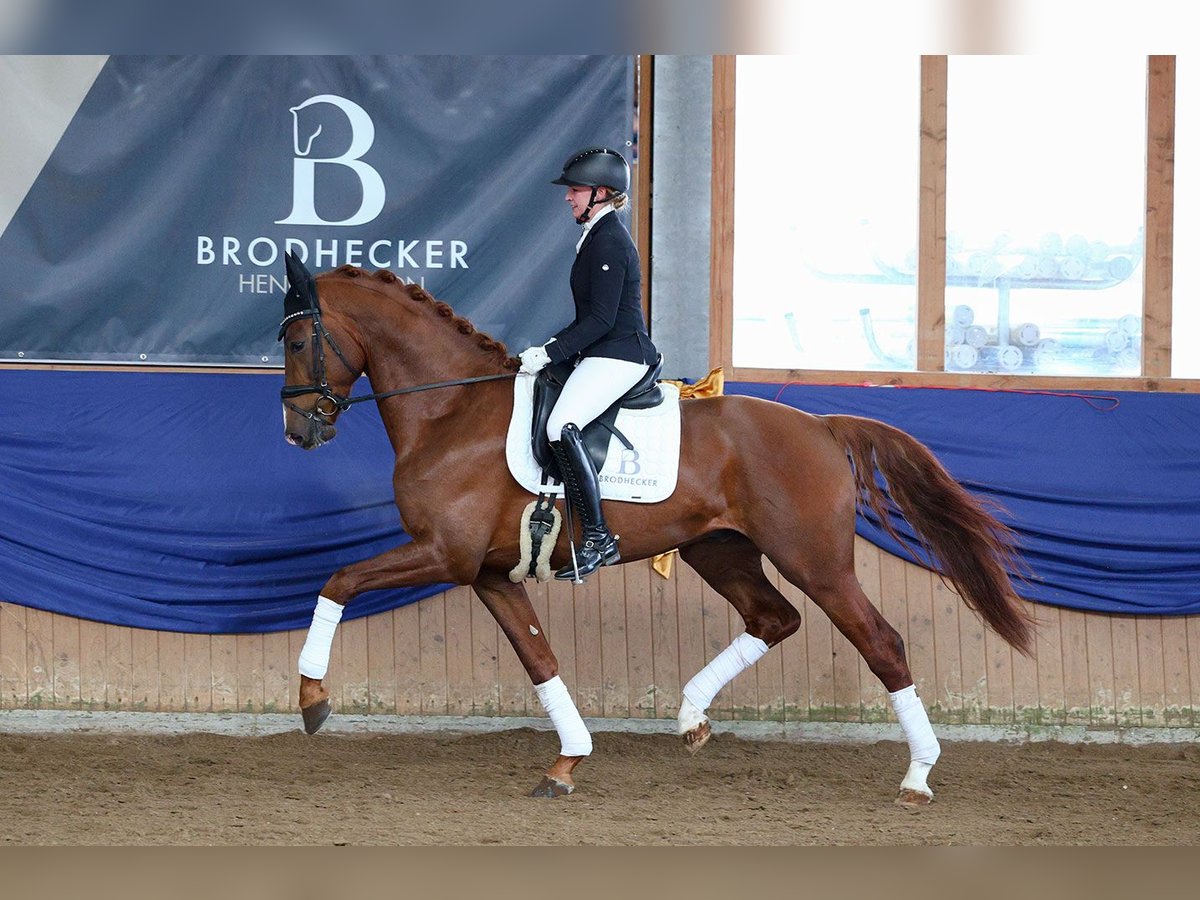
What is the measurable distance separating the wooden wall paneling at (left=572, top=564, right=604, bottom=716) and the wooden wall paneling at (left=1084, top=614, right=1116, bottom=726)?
251 centimetres

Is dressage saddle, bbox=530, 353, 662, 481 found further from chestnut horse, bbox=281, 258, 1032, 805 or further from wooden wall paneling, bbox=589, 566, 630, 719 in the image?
wooden wall paneling, bbox=589, 566, 630, 719

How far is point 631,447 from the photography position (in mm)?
4680

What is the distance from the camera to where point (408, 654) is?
19.9 feet

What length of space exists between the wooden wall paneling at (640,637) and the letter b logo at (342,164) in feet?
7.66

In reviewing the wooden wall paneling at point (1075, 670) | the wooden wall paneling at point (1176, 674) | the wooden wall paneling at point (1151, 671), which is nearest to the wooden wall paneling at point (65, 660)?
the wooden wall paneling at point (1075, 670)

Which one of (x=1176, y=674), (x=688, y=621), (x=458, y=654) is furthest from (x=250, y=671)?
(x=1176, y=674)

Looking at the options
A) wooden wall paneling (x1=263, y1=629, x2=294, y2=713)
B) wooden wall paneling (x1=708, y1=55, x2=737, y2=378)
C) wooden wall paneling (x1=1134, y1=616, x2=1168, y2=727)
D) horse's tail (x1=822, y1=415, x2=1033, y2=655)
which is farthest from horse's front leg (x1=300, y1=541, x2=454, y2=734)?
wooden wall paneling (x1=1134, y1=616, x2=1168, y2=727)

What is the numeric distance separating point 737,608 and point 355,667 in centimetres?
211

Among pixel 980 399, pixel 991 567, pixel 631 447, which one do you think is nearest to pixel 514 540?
pixel 631 447

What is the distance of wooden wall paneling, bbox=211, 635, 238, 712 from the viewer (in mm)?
6020

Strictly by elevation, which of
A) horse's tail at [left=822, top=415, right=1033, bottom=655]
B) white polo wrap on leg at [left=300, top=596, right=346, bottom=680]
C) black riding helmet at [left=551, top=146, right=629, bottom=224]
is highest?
black riding helmet at [left=551, top=146, right=629, bottom=224]

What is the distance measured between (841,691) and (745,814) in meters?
1.77
